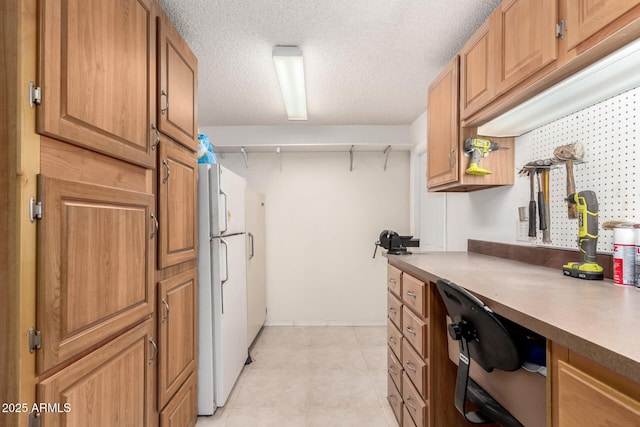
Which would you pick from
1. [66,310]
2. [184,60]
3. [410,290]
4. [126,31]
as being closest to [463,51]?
[410,290]

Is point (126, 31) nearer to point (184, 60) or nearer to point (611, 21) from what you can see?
point (184, 60)

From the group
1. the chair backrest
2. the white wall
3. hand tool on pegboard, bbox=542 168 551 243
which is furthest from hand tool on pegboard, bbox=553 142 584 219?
the white wall

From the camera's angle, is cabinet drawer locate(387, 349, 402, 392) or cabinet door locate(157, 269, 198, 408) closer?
cabinet door locate(157, 269, 198, 408)

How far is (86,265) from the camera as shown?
1.06m

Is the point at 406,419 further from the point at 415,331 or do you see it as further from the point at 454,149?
the point at 454,149

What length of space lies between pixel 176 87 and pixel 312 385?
2254mm

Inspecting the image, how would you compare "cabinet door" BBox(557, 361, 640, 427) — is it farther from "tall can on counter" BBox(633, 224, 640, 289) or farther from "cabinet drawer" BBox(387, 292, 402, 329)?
"cabinet drawer" BBox(387, 292, 402, 329)

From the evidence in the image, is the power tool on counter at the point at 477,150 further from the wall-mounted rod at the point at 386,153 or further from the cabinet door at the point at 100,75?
the wall-mounted rod at the point at 386,153

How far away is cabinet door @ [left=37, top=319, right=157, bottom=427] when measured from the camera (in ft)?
3.13

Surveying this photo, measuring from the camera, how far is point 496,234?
2.33 meters

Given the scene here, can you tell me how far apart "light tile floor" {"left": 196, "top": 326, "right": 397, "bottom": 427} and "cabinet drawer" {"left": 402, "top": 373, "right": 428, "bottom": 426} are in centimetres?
37

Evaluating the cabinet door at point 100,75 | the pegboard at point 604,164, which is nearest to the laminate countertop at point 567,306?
A: the pegboard at point 604,164

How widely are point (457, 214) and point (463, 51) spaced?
1385 millimetres

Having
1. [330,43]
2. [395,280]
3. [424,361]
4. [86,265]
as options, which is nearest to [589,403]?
[424,361]
